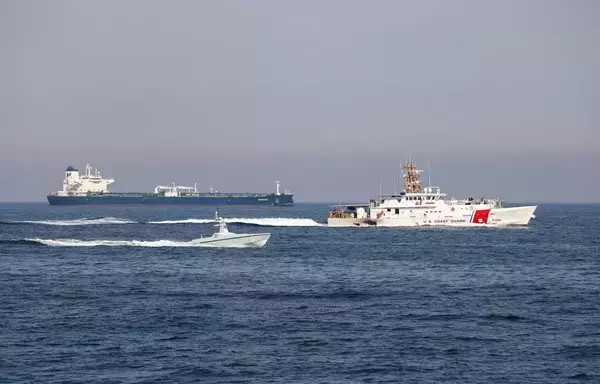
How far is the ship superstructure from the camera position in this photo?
4835 inches

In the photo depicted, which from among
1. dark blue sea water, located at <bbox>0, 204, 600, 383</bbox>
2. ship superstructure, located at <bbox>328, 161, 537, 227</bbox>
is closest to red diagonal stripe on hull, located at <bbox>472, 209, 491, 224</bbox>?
ship superstructure, located at <bbox>328, 161, 537, 227</bbox>

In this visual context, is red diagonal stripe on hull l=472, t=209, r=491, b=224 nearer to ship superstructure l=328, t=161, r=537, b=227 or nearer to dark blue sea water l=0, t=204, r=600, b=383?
ship superstructure l=328, t=161, r=537, b=227

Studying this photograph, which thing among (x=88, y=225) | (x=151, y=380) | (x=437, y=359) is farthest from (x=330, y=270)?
(x=88, y=225)

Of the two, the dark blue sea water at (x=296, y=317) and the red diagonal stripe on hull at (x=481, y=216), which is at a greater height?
the red diagonal stripe on hull at (x=481, y=216)

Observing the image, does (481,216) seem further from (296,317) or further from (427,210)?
(296,317)

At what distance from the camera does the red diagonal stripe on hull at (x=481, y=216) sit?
123 m

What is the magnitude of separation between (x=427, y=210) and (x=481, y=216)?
8428 millimetres

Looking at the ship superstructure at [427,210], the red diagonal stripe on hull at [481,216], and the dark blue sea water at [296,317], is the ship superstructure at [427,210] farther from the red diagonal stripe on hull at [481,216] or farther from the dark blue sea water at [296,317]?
the dark blue sea water at [296,317]

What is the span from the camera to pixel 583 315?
141 ft

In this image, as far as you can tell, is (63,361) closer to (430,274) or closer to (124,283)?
(124,283)

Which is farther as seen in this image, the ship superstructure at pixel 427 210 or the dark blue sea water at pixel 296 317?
the ship superstructure at pixel 427 210

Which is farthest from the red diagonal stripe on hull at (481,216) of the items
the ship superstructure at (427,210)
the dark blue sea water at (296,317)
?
the dark blue sea water at (296,317)

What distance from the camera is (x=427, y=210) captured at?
123m

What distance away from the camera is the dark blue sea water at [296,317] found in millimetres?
31609
